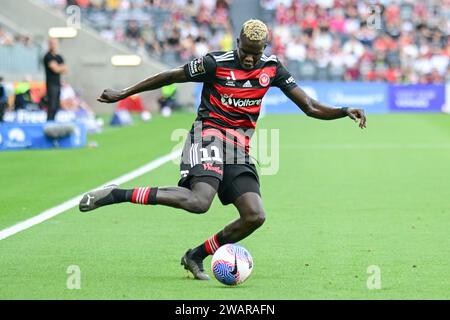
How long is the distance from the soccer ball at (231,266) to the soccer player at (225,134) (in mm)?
287

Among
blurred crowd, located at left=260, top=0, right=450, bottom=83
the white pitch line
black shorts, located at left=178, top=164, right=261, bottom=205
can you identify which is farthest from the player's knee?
blurred crowd, located at left=260, top=0, right=450, bottom=83

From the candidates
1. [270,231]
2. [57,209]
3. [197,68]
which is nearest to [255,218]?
[197,68]

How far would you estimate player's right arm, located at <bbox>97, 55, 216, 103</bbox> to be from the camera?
9.23 metres

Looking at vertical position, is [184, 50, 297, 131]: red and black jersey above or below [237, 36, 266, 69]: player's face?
below

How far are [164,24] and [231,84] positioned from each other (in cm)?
3697

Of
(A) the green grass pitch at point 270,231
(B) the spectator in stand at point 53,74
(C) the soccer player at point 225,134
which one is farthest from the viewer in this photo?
(B) the spectator in stand at point 53,74

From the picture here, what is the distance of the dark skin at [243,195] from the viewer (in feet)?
29.3

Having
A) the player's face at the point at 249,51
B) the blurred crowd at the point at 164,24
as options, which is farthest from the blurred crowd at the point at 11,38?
the player's face at the point at 249,51

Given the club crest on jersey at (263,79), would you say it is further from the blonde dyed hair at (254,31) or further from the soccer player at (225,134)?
the blonde dyed hair at (254,31)

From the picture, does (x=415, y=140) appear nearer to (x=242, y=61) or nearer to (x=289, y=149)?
(x=289, y=149)

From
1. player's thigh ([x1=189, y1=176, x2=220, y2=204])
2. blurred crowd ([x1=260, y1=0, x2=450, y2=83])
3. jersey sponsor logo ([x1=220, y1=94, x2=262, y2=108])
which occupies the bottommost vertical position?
player's thigh ([x1=189, y1=176, x2=220, y2=204])

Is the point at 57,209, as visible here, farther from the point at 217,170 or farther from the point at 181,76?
the point at 217,170

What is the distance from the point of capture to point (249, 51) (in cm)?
903

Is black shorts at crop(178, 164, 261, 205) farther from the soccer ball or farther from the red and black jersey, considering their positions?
the soccer ball
